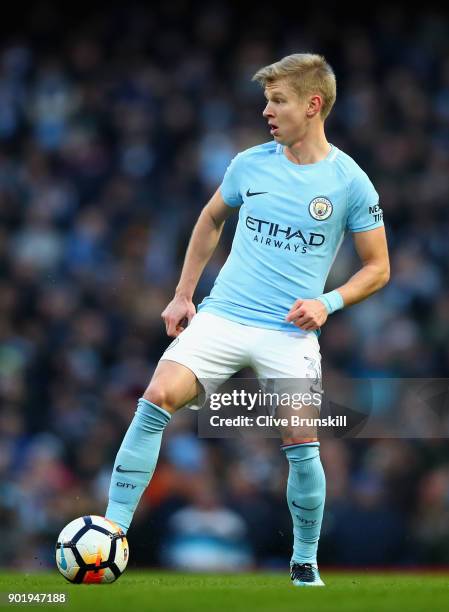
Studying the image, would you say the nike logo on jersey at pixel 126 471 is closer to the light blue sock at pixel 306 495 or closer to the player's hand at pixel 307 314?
the light blue sock at pixel 306 495

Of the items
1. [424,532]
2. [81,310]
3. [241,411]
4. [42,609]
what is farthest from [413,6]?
[42,609]

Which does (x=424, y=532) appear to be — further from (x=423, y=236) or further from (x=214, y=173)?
(x=214, y=173)

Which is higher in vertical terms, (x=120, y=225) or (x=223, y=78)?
(x=223, y=78)

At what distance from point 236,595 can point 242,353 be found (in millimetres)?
1267

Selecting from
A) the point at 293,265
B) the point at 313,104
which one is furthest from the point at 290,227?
the point at 313,104

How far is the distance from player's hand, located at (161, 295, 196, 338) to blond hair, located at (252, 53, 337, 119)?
1.12 m

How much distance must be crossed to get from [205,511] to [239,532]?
301mm

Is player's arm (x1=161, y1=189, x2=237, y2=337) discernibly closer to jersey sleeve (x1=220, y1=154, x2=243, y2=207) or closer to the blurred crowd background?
jersey sleeve (x1=220, y1=154, x2=243, y2=207)

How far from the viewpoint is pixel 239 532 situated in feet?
32.0

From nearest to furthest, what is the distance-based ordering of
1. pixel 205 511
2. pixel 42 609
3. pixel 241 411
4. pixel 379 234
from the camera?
pixel 42 609
pixel 379 234
pixel 241 411
pixel 205 511

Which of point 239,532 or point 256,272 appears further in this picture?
point 239,532

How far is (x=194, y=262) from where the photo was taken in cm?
643

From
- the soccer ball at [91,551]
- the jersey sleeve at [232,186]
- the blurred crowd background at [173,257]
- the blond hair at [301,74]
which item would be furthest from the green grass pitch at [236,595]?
the blurred crowd background at [173,257]

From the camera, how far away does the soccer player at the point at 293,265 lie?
6020 millimetres
